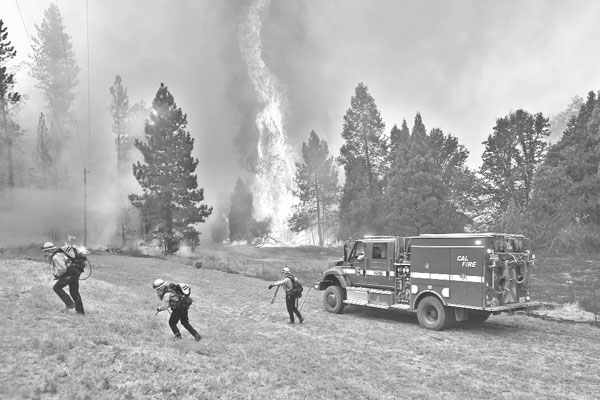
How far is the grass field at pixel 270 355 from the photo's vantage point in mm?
6848

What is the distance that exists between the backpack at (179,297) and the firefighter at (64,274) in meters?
2.82

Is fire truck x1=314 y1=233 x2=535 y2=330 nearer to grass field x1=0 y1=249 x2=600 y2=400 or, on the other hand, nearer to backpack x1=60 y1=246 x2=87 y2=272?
grass field x1=0 y1=249 x2=600 y2=400

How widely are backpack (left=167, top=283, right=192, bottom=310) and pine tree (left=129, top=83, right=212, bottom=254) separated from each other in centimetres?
3235

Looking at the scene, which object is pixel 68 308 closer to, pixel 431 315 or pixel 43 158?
pixel 431 315

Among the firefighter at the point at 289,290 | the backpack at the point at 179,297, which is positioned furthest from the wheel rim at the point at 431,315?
the backpack at the point at 179,297

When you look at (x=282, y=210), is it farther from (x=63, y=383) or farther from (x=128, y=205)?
(x=63, y=383)

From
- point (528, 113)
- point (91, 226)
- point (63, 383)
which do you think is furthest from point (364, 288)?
point (91, 226)

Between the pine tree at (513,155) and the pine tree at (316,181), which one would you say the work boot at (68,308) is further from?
the pine tree at (316,181)

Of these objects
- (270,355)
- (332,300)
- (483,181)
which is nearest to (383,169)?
(483,181)

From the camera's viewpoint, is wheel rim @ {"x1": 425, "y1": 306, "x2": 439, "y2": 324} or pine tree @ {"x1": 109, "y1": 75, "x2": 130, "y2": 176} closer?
wheel rim @ {"x1": 425, "y1": 306, "x2": 439, "y2": 324}

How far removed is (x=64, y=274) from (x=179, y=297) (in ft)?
11.5

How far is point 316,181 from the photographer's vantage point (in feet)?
213

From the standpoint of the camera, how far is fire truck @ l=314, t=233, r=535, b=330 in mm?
12945

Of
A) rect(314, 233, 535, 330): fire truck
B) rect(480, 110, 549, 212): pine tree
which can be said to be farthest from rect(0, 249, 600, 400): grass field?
rect(480, 110, 549, 212): pine tree
